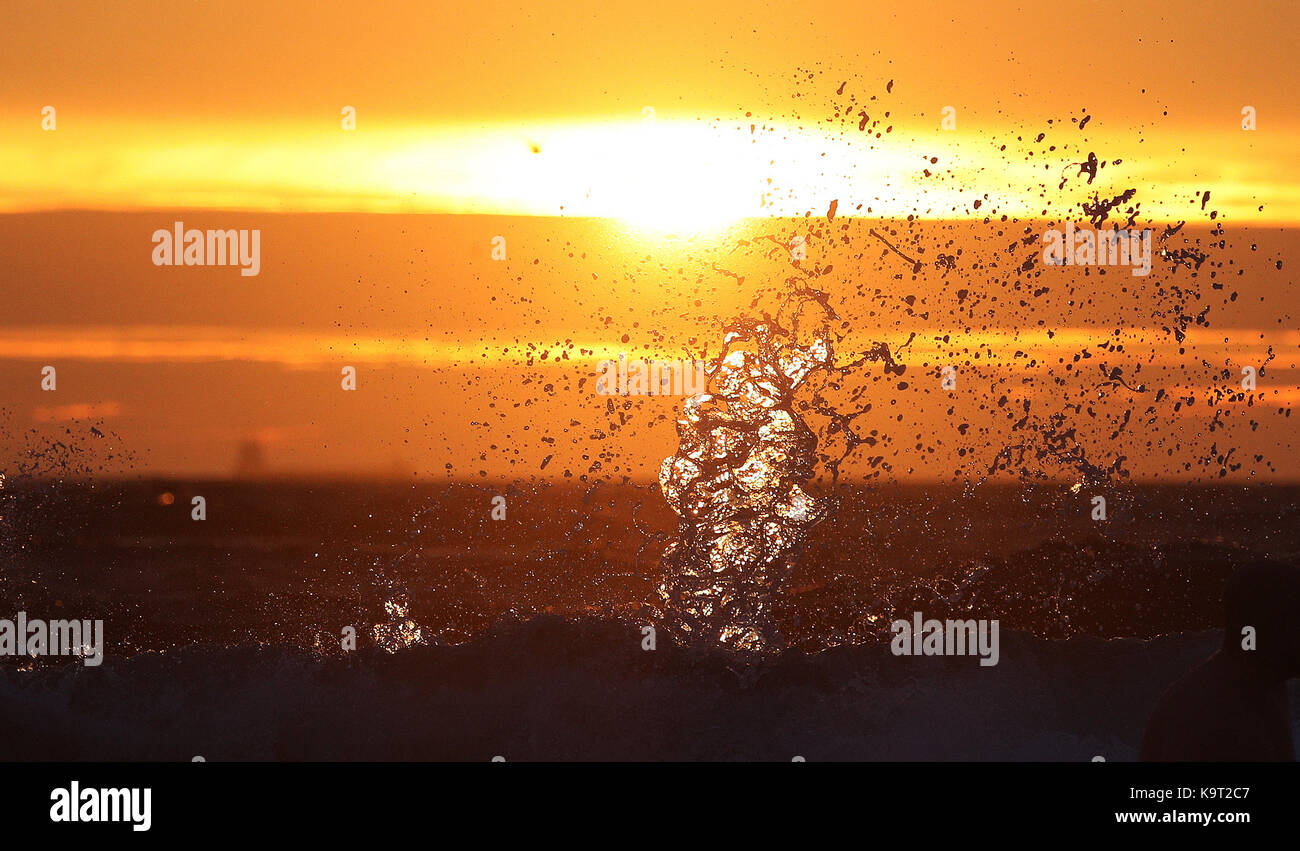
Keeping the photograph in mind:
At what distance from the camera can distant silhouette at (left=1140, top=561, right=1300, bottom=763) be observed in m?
5.10

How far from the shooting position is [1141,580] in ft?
64.8

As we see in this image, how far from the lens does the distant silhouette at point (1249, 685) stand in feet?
16.7

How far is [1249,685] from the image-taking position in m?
5.13
